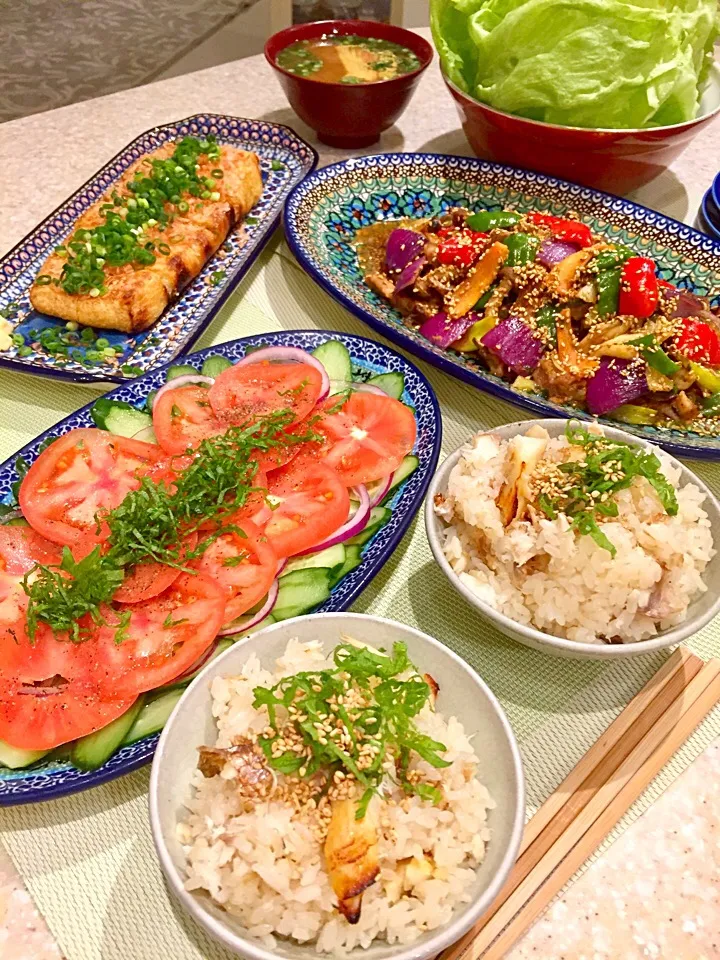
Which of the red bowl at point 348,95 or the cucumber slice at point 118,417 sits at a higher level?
the red bowl at point 348,95

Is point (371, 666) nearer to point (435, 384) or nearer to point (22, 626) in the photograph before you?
point (22, 626)

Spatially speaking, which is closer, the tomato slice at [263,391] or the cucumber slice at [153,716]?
the cucumber slice at [153,716]

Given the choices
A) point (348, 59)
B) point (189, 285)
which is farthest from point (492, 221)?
point (348, 59)

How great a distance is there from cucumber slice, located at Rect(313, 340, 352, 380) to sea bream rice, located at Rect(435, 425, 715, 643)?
0.59 metres

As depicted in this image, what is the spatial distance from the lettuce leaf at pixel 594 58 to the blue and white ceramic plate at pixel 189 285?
3.09 ft

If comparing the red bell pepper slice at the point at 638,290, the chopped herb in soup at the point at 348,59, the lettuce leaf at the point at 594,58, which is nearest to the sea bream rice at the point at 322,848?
the red bell pepper slice at the point at 638,290

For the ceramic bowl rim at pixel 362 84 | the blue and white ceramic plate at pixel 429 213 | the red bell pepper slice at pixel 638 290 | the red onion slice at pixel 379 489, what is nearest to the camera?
the red onion slice at pixel 379 489

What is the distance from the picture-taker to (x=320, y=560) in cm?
182

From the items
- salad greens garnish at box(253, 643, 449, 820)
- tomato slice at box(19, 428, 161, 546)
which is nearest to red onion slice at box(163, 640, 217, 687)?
salad greens garnish at box(253, 643, 449, 820)

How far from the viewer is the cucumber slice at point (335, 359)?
2.27 metres

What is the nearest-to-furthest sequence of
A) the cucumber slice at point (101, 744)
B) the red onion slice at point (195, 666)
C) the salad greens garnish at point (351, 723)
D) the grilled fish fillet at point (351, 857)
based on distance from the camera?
the grilled fish fillet at point (351, 857)
the salad greens garnish at point (351, 723)
the cucumber slice at point (101, 744)
the red onion slice at point (195, 666)

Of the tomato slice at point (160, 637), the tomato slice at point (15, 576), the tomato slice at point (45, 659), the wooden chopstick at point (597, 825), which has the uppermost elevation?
the tomato slice at point (15, 576)

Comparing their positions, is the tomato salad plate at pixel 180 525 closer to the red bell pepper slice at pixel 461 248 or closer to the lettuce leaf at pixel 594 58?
the red bell pepper slice at pixel 461 248

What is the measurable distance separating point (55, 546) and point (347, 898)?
1066 mm
